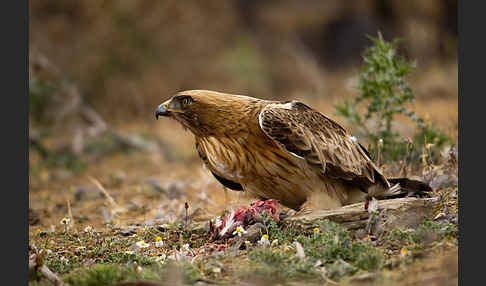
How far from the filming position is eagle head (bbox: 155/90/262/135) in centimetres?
450

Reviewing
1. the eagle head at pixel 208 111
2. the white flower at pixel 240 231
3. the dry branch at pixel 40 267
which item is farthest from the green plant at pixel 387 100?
the dry branch at pixel 40 267

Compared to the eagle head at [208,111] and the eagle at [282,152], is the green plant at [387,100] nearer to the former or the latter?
the eagle at [282,152]

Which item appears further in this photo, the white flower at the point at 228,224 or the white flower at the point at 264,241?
the white flower at the point at 228,224

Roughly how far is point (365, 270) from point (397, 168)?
2.69m

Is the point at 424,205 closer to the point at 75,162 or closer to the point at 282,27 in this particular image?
the point at 75,162

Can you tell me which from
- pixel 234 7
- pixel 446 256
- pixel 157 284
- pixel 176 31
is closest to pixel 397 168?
pixel 446 256

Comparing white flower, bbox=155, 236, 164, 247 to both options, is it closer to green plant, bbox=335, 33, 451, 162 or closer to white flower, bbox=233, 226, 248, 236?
white flower, bbox=233, 226, 248, 236

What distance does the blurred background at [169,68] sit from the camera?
32.0 feet

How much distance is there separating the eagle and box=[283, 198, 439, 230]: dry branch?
0.98ft

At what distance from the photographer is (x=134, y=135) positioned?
38.1 feet

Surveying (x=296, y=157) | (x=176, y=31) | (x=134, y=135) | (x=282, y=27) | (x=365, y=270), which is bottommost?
(x=365, y=270)

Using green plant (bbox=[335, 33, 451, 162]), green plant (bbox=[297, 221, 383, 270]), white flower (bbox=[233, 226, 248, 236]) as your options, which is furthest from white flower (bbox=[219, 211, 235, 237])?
green plant (bbox=[335, 33, 451, 162])

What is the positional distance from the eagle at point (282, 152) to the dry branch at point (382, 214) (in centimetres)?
30

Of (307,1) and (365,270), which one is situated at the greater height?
(307,1)
